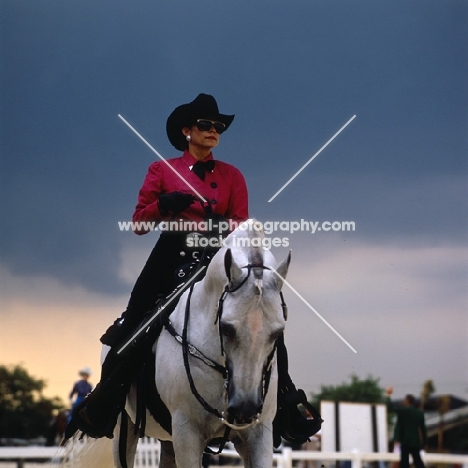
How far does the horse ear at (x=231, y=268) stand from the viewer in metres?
5.41

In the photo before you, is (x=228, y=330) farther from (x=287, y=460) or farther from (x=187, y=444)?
(x=287, y=460)

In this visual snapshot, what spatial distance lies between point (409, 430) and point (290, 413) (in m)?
6.35

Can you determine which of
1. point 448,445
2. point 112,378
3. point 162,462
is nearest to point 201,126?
point 112,378

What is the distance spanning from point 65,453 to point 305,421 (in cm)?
270

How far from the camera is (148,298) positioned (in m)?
7.03

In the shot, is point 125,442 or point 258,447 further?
point 125,442

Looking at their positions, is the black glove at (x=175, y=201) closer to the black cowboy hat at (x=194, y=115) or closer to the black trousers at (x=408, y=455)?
the black cowboy hat at (x=194, y=115)

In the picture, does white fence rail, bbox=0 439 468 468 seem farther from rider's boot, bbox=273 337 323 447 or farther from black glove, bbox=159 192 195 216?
black glove, bbox=159 192 195 216

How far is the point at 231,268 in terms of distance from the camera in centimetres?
543

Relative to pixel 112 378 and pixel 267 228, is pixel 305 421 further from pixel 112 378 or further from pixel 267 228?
pixel 267 228

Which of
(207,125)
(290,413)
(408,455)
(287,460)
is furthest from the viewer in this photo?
(408,455)

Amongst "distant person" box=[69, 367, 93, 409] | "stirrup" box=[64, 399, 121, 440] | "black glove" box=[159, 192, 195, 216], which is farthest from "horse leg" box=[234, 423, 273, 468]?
"distant person" box=[69, 367, 93, 409]

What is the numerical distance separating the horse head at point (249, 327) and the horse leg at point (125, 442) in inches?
93.8

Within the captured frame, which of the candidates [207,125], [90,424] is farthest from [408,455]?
[207,125]
